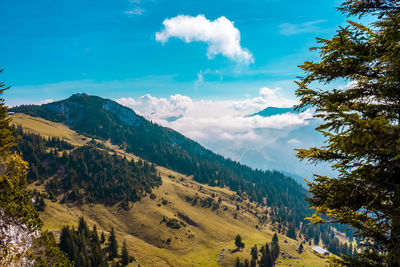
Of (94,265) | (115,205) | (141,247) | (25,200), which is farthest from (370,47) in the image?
(115,205)

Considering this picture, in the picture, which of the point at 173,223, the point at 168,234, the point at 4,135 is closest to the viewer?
the point at 4,135

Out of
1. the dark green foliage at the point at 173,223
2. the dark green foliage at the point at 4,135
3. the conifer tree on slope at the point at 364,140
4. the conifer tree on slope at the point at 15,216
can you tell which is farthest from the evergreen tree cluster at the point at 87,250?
the conifer tree on slope at the point at 364,140

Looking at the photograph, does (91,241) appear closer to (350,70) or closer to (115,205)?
(115,205)

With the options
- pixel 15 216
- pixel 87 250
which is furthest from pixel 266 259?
pixel 15 216

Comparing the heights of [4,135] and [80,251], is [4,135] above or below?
above

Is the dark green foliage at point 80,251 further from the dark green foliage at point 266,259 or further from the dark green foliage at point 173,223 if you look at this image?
the dark green foliage at point 266,259

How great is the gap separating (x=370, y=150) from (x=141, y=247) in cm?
15073

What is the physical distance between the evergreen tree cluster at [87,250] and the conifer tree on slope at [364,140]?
359ft

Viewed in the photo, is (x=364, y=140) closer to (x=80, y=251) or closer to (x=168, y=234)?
(x=80, y=251)

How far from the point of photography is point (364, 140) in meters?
Answer: 8.31

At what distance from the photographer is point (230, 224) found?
199875 millimetres

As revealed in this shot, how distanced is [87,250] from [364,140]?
123832 mm

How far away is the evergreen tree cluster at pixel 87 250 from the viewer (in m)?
91.2

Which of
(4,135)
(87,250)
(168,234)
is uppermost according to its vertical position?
(4,135)
